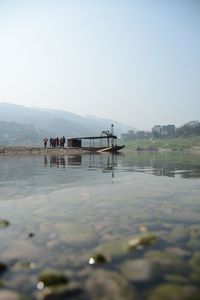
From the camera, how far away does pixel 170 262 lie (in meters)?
6.09

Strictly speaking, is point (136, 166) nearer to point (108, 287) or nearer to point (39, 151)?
point (108, 287)

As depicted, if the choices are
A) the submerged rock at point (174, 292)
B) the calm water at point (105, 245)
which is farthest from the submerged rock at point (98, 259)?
the submerged rock at point (174, 292)

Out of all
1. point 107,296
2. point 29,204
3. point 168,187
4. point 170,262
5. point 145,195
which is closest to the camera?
point 107,296

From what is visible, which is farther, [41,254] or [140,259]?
[41,254]

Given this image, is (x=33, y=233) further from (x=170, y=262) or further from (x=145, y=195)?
(x=145, y=195)

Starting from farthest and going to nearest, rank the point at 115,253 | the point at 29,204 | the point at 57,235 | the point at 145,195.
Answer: the point at 145,195, the point at 29,204, the point at 57,235, the point at 115,253

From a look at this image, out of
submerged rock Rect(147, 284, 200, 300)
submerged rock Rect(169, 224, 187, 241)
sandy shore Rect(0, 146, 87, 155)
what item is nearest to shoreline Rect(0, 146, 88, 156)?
sandy shore Rect(0, 146, 87, 155)

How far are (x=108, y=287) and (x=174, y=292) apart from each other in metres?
1.16

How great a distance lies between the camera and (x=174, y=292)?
4.86 meters

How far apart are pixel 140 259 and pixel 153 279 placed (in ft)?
2.48

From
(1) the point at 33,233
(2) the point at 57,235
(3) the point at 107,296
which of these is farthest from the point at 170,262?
(1) the point at 33,233

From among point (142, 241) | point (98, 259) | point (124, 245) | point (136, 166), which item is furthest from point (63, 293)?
point (136, 166)

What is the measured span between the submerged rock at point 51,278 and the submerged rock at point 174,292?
1.66m

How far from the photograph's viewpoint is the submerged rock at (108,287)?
4.83 metres
